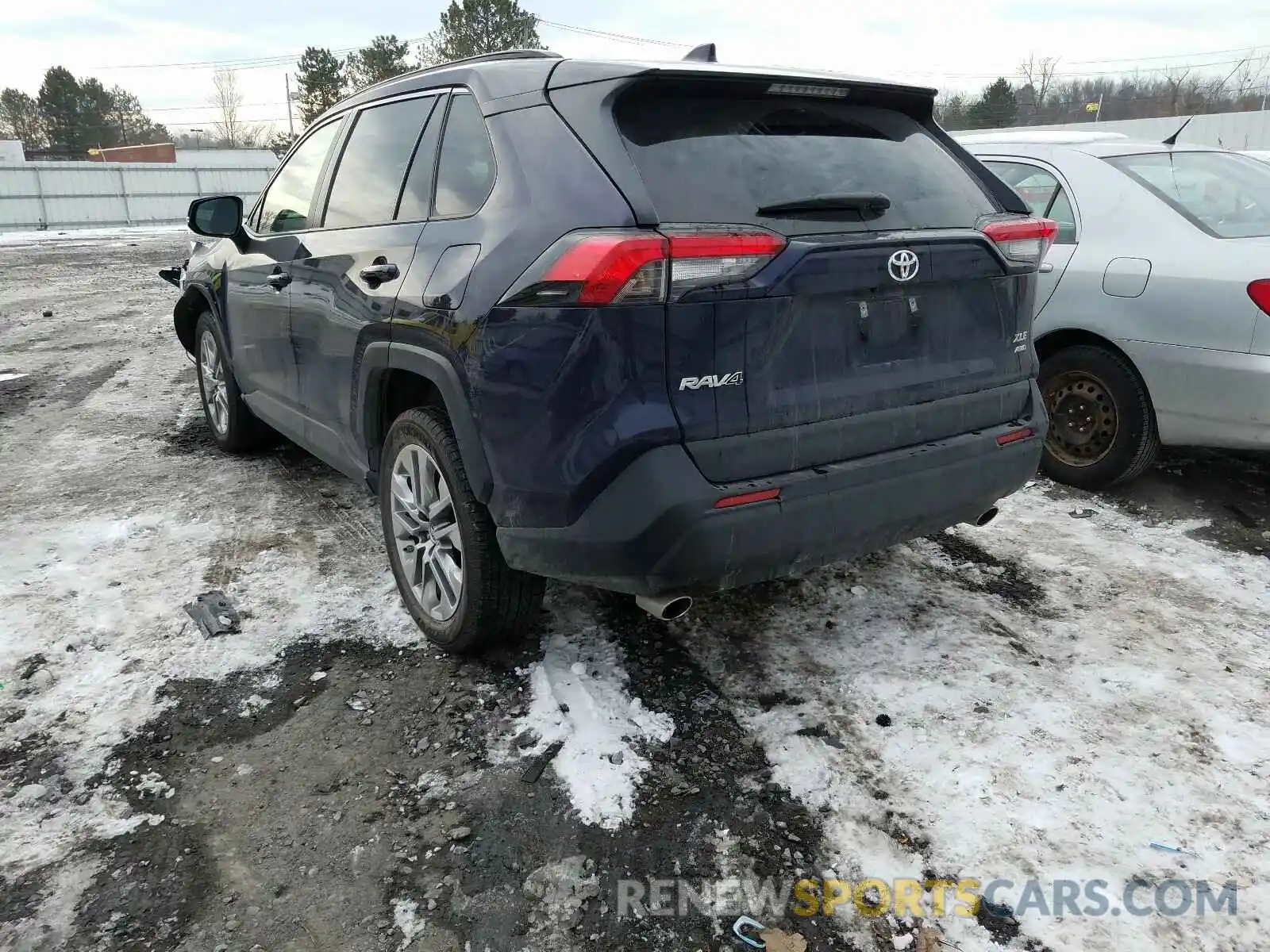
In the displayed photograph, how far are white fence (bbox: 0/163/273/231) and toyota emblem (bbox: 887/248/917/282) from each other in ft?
107

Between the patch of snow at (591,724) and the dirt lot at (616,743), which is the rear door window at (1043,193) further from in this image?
the patch of snow at (591,724)

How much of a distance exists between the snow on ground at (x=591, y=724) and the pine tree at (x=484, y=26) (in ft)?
170

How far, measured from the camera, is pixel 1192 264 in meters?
4.07

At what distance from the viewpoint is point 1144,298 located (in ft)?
14.0

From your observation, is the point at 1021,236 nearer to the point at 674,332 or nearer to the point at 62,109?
the point at 674,332

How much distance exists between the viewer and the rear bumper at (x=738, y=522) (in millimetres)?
2352

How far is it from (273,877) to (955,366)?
94.0 inches

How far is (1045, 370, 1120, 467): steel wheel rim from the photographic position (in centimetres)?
456

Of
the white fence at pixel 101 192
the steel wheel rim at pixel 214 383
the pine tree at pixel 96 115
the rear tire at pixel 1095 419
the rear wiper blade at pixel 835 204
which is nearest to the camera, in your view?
the rear wiper blade at pixel 835 204

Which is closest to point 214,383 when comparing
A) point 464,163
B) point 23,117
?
point 464,163

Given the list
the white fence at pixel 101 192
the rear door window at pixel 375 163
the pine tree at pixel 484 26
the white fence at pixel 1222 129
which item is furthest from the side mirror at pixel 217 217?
the pine tree at pixel 484 26

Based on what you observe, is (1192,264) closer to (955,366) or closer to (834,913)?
(955,366)

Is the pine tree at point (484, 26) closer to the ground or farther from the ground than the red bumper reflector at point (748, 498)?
farther from the ground

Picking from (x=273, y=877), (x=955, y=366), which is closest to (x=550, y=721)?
(x=273, y=877)
